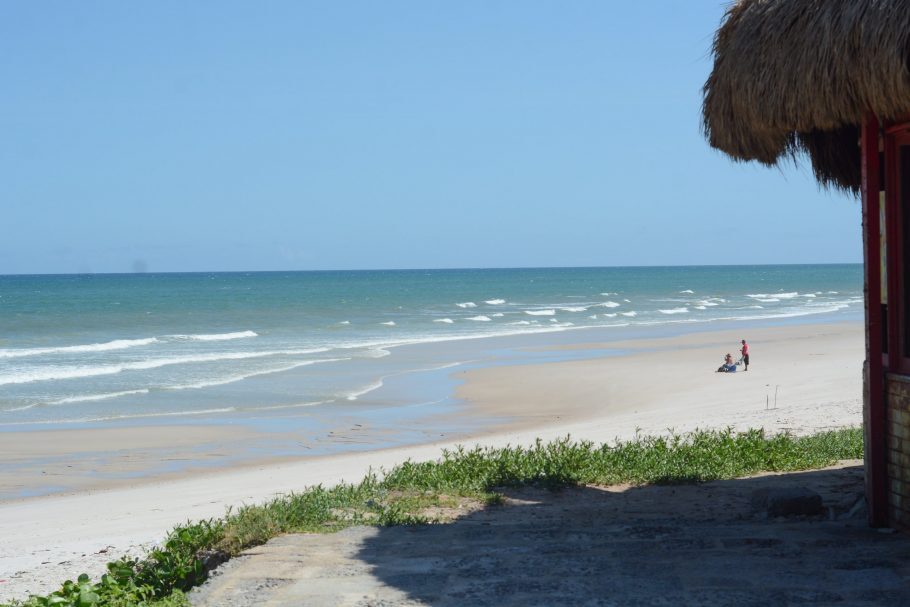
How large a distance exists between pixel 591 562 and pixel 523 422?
32.4 feet

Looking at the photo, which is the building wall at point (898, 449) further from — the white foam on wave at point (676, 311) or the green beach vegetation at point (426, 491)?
the white foam on wave at point (676, 311)

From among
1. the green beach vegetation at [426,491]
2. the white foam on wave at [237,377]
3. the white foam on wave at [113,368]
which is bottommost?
the white foam on wave at [237,377]

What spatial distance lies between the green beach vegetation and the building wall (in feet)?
6.73

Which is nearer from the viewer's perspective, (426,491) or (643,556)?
(643,556)

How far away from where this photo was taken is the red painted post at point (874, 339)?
5750 mm

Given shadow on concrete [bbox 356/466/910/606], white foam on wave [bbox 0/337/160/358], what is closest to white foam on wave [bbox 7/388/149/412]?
white foam on wave [bbox 0/337/160/358]

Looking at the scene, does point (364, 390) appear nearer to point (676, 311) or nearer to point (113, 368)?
point (113, 368)

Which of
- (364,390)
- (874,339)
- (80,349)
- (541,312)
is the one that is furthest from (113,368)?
(541,312)

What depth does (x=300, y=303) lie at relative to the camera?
200 ft

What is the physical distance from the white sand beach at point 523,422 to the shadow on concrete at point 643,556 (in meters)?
2.59

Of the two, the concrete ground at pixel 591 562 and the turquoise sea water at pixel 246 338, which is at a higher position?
the concrete ground at pixel 591 562

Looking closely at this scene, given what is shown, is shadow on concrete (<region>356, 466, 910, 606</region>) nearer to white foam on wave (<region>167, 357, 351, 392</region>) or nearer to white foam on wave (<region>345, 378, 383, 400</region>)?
white foam on wave (<region>345, 378, 383, 400</region>)

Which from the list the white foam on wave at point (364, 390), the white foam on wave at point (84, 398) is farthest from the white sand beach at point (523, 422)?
the white foam on wave at point (84, 398)

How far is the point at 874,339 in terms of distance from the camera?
5.80 metres
